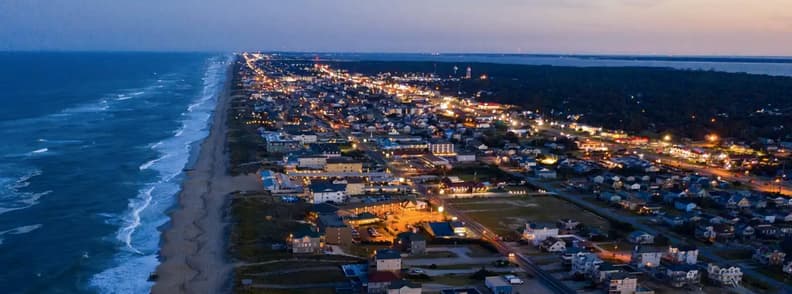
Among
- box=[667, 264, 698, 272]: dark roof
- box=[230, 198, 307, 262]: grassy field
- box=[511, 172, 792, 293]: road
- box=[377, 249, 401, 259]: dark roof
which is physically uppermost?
box=[377, 249, 401, 259]: dark roof

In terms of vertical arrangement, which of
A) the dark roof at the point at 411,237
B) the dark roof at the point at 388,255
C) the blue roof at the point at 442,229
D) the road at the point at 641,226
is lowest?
the road at the point at 641,226

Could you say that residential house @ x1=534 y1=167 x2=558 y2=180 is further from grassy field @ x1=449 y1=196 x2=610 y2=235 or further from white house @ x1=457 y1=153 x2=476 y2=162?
white house @ x1=457 y1=153 x2=476 y2=162

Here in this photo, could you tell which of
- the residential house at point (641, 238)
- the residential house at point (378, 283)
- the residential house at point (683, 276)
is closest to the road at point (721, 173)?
the residential house at point (641, 238)

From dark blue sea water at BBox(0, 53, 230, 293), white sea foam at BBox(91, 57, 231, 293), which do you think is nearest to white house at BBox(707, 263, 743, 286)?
white sea foam at BBox(91, 57, 231, 293)

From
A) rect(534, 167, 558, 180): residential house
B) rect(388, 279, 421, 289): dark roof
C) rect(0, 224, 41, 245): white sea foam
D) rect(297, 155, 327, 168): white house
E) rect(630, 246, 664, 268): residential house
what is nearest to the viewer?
rect(388, 279, 421, 289): dark roof

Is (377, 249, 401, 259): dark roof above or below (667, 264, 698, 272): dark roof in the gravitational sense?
above

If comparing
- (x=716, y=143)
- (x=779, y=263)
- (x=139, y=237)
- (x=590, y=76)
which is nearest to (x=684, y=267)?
(x=779, y=263)

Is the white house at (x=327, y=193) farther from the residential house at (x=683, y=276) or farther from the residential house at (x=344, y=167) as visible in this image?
the residential house at (x=683, y=276)
